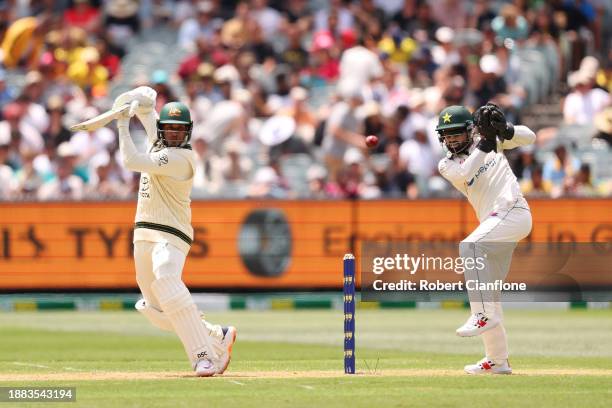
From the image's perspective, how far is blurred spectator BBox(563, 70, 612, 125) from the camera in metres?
24.9

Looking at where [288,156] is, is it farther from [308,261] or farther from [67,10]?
[67,10]

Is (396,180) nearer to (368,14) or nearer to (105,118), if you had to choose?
(368,14)

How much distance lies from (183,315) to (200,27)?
1669 centimetres

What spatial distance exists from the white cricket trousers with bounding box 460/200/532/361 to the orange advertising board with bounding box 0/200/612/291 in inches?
406

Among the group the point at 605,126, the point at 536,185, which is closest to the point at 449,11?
the point at 605,126

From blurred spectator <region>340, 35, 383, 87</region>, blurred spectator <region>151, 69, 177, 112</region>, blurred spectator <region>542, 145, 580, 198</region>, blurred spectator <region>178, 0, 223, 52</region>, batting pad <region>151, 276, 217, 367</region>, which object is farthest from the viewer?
blurred spectator <region>178, 0, 223, 52</region>

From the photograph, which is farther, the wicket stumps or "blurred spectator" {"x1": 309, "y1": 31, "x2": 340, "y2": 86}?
"blurred spectator" {"x1": 309, "y1": 31, "x2": 340, "y2": 86}

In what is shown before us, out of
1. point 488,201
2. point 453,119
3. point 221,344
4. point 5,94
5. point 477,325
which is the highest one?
point 5,94

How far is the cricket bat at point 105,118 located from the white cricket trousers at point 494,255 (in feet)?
9.88

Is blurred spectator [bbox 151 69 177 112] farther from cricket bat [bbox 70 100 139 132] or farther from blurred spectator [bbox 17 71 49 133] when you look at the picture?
cricket bat [bbox 70 100 139 132]

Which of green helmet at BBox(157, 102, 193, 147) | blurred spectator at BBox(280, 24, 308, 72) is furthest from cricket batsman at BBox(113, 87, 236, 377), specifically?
blurred spectator at BBox(280, 24, 308, 72)

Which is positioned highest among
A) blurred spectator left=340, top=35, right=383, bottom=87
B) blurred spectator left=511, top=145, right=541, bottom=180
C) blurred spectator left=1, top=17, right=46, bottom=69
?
blurred spectator left=1, top=17, right=46, bottom=69

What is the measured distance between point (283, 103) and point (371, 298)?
13010 millimetres

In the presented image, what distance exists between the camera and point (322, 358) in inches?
600
